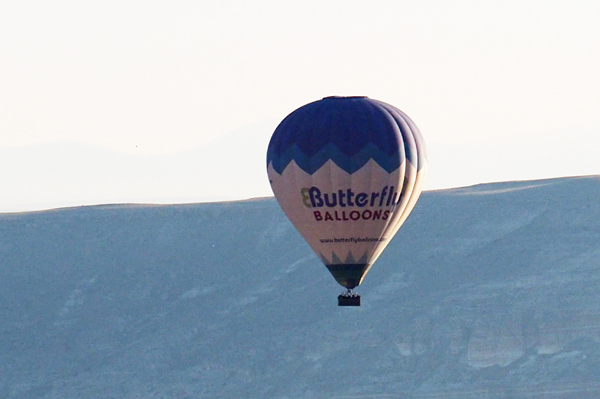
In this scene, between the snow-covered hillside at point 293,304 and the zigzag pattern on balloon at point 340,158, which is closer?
the zigzag pattern on balloon at point 340,158

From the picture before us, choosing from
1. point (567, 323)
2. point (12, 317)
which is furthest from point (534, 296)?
point (12, 317)

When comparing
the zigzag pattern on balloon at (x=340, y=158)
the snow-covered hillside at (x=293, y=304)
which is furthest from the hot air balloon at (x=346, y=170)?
the snow-covered hillside at (x=293, y=304)

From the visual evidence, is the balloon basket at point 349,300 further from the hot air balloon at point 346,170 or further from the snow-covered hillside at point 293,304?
the snow-covered hillside at point 293,304

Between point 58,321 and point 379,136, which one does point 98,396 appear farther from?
point 379,136

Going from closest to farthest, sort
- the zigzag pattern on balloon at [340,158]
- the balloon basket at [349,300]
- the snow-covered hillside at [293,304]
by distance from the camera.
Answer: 1. the balloon basket at [349,300]
2. the zigzag pattern on balloon at [340,158]
3. the snow-covered hillside at [293,304]

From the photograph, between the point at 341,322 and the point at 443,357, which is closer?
the point at 443,357

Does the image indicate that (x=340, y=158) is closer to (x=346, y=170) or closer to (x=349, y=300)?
(x=346, y=170)

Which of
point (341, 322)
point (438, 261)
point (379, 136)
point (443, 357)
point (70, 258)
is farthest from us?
point (70, 258)

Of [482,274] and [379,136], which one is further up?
[379,136]
